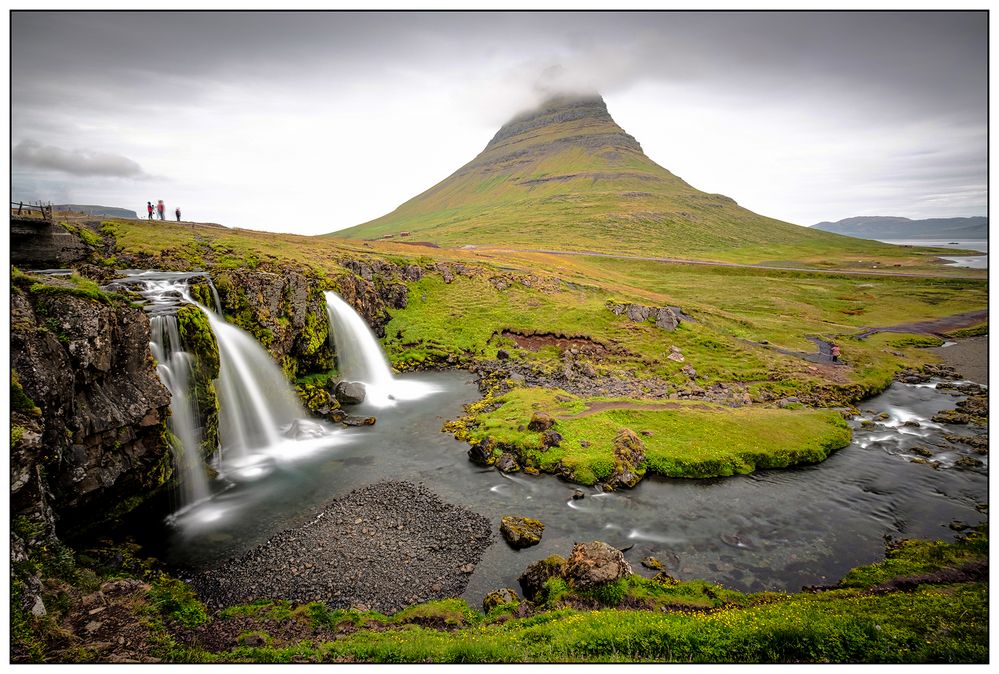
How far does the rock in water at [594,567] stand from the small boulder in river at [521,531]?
3135 millimetres

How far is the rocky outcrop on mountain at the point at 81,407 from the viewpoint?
15.6 metres

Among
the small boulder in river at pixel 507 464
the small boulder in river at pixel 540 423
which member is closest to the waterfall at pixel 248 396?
the small boulder in river at pixel 507 464

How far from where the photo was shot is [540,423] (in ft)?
106

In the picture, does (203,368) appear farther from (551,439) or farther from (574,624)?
(574,624)

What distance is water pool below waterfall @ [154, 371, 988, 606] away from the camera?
66.8 ft

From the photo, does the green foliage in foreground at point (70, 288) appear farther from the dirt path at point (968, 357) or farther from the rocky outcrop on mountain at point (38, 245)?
the dirt path at point (968, 357)

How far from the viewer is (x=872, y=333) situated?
71.6 metres

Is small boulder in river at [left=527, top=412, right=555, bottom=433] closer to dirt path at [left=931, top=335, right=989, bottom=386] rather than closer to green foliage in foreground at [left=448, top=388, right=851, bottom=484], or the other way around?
green foliage in foreground at [left=448, top=388, right=851, bottom=484]

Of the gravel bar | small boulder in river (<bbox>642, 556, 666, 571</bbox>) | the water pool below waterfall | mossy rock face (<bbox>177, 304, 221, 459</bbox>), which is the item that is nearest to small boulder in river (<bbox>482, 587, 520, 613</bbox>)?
the water pool below waterfall

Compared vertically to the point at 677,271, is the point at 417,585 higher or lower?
lower

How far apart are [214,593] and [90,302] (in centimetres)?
1366

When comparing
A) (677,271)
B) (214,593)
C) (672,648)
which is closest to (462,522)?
(214,593)

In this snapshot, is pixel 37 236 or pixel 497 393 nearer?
pixel 37 236

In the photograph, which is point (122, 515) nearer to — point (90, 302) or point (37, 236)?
point (90, 302)
